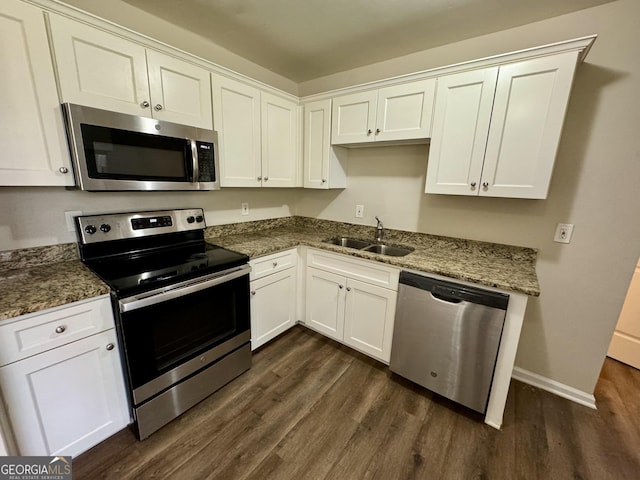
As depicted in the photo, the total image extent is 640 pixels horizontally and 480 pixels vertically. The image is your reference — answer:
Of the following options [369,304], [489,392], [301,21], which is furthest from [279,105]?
[489,392]

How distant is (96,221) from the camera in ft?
5.16

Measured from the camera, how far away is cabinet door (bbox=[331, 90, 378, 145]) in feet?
6.82

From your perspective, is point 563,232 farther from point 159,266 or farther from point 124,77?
point 124,77

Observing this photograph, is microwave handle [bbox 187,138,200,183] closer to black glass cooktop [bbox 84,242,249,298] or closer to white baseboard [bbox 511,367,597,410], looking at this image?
black glass cooktop [bbox 84,242,249,298]

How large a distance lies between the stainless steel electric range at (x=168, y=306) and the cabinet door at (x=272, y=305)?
Result: 164 mm

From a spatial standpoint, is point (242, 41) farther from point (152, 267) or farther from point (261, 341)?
point (261, 341)

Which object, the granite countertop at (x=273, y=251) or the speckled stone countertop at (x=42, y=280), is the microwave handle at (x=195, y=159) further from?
the speckled stone countertop at (x=42, y=280)

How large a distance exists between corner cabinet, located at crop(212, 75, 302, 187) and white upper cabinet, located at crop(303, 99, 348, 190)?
0.11 m

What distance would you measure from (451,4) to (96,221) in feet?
8.05

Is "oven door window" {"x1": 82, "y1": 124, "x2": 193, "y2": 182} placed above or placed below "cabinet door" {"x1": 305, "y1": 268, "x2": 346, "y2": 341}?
above

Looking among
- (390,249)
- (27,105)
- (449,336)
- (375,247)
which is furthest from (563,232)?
(27,105)

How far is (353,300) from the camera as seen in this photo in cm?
210

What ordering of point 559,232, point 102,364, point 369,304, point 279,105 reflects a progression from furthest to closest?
point 279,105 → point 369,304 → point 559,232 → point 102,364
